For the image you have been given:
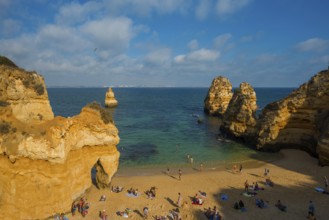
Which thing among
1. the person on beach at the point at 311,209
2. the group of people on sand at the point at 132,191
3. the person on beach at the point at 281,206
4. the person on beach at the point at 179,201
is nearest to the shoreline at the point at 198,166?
the group of people on sand at the point at 132,191

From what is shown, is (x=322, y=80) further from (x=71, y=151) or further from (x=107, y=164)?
(x=71, y=151)

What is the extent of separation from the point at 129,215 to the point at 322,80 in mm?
30680

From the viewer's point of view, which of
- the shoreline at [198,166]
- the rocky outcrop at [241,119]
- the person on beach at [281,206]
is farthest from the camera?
the rocky outcrop at [241,119]

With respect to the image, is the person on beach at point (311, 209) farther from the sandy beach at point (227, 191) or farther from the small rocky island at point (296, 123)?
the small rocky island at point (296, 123)

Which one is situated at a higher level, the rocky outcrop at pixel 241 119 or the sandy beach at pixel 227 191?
→ the rocky outcrop at pixel 241 119

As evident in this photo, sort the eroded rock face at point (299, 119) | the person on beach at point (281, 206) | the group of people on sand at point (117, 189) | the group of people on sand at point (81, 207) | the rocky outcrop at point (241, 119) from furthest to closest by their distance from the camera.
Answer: the rocky outcrop at point (241, 119) < the eroded rock face at point (299, 119) < the group of people on sand at point (117, 189) < the person on beach at point (281, 206) < the group of people on sand at point (81, 207)

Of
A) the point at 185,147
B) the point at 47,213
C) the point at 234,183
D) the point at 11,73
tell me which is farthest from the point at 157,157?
the point at 11,73

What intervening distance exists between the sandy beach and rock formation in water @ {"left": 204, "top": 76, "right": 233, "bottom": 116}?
47162 mm

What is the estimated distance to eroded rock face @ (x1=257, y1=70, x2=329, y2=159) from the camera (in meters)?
35.6

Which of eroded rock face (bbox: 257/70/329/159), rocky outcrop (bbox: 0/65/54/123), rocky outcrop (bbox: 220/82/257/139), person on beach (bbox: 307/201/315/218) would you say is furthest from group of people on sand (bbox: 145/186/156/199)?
rocky outcrop (bbox: 220/82/257/139)

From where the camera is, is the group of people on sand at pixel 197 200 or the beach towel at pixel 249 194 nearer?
the group of people on sand at pixel 197 200

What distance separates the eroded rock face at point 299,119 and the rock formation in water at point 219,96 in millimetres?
39691

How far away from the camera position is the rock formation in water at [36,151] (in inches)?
688

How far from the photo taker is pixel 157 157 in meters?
38.2
